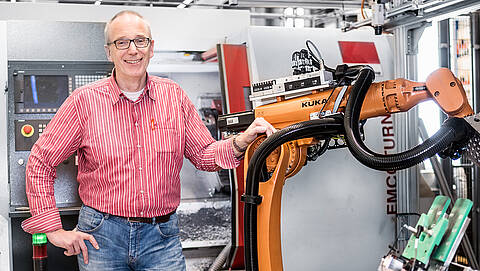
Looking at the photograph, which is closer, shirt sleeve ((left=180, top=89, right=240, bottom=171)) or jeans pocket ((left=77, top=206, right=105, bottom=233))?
jeans pocket ((left=77, top=206, right=105, bottom=233))

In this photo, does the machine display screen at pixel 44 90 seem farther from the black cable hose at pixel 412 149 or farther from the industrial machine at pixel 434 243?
the industrial machine at pixel 434 243

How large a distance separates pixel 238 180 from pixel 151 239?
2.32m

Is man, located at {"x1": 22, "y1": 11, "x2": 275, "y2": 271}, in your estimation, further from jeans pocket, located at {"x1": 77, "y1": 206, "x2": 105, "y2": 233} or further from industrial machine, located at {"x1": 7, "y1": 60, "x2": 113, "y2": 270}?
industrial machine, located at {"x1": 7, "y1": 60, "x2": 113, "y2": 270}

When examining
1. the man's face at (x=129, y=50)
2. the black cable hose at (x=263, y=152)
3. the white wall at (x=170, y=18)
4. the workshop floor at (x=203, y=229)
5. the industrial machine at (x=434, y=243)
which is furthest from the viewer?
the workshop floor at (x=203, y=229)

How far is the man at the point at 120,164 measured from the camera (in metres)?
2.49

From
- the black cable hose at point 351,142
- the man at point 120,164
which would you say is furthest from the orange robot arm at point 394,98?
the man at point 120,164

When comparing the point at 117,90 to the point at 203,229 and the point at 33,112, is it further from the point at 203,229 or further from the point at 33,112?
the point at 203,229

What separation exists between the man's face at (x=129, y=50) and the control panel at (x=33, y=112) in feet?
3.77

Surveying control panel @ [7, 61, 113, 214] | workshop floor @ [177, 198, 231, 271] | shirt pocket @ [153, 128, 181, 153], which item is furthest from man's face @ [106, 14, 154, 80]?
workshop floor @ [177, 198, 231, 271]

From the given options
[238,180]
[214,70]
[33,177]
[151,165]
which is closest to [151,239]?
[151,165]

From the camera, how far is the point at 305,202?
4.36 metres

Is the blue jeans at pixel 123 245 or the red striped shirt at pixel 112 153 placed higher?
the red striped shirt at pixel 112 153

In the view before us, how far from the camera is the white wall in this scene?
489 centimetres

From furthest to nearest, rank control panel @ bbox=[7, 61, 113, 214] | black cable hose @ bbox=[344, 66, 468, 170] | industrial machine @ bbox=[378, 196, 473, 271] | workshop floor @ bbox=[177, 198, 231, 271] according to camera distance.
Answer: workshop floor @ bbox=[177, 198, 231, 271]
industrial machine @ bbox=[378, 196, 473, 271]
control panel @ bbox=[7, 61, 113, 214]
black cable hose @ bbox=[344, 66, 468, 170]
